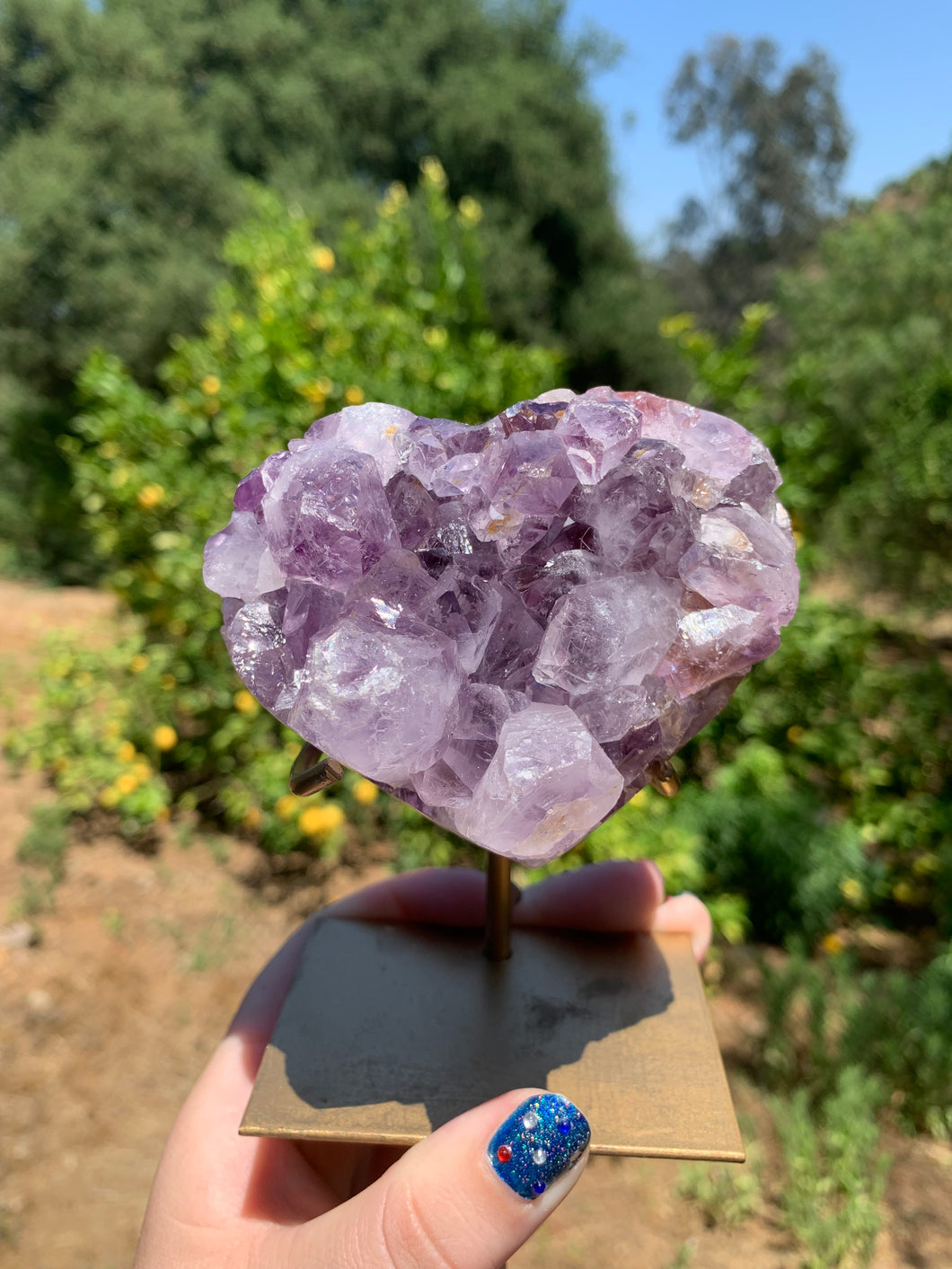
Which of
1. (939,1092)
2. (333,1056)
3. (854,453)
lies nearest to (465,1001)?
(333,1056)

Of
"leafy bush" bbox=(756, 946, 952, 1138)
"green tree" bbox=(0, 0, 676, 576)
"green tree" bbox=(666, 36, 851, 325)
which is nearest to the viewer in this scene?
"leafy bush" bbox=(756, 946, 952, 1138)

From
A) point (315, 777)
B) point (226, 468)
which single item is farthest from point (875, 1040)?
point (226, 468)

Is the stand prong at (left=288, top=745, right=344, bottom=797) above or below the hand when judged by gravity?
above

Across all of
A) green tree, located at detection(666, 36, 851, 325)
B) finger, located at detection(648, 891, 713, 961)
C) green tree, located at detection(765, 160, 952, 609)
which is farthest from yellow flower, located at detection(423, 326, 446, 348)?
green tree, located at detection(666, 36, 851, 325)

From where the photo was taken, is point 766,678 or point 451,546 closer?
point 451,546

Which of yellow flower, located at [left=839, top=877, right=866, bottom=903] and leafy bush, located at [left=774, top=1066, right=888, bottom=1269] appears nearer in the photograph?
leafy bush, located at [left=774, top=1066, right=888, bottom=1269]

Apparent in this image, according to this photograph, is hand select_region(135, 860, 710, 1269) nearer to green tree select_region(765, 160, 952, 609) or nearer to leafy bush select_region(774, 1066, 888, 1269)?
leafy bush select_region(774, 1066, 888, 1269)

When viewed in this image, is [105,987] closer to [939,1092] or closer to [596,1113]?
[596,1113]
